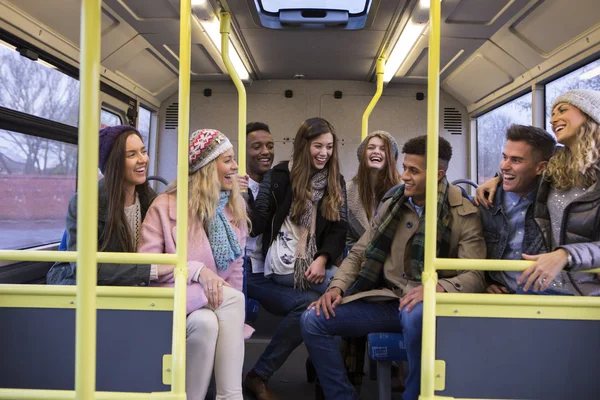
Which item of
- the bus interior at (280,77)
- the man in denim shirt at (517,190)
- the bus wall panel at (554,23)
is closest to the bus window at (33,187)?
the bus interior at (280,77)

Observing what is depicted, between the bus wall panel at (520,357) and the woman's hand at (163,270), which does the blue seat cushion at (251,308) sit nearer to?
the woman's hand at (163,270)

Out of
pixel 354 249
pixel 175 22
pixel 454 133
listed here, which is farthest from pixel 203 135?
pixel 454 133

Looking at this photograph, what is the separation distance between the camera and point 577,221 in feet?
6.97

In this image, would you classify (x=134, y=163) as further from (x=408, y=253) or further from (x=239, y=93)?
(x=408, y=253)

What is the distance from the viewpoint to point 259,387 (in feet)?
10.2

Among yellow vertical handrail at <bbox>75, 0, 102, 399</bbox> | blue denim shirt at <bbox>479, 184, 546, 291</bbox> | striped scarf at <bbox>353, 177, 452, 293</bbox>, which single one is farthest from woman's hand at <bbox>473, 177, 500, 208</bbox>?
yellow vertical handrail at <bbox>75, 0, 102, 399</bbox>

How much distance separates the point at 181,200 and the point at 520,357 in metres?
1.41

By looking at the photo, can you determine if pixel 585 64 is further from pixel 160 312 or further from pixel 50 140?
pixel 50 140

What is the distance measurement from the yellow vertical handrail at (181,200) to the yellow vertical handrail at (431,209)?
34.2 inches

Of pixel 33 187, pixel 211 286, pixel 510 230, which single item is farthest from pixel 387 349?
pixel 33 187

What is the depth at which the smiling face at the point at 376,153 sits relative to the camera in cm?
366

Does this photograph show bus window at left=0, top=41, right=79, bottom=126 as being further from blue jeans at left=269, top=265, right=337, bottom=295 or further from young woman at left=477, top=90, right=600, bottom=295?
young woman at left=477, top=90, right=600, bottom=295

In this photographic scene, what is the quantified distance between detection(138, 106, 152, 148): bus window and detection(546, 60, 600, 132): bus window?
13.9ft

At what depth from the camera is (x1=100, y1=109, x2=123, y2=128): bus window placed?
490 cm
